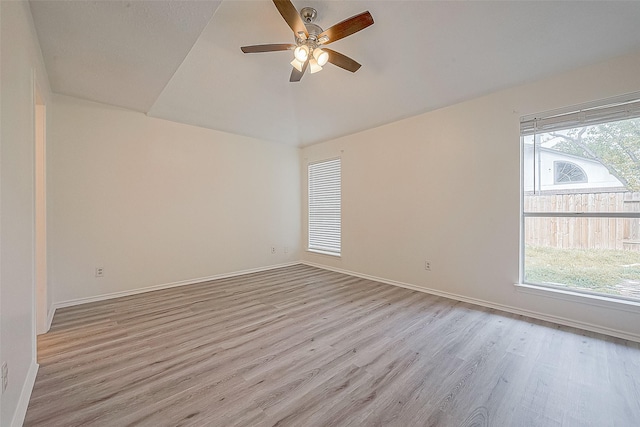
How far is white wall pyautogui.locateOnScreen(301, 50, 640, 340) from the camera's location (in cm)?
256

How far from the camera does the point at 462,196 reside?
3.31 metres

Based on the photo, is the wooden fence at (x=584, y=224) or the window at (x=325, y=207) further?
the window at (x=325, y=207)

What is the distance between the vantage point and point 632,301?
7.72 ft

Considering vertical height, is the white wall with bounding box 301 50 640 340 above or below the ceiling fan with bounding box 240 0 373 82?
below

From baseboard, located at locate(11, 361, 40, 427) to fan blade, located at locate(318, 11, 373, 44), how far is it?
313cm

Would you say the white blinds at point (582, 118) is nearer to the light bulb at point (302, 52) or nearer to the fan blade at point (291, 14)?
the light bulb at point (302, 52)

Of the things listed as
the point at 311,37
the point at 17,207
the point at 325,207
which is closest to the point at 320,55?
the point at 311,37

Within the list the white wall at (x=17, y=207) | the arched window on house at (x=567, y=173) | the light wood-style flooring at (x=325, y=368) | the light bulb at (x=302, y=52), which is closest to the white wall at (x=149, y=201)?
the light wood-style flooring at (x=325, y=368)

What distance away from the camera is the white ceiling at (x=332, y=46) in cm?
204

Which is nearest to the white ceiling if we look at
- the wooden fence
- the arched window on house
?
the arched window on house

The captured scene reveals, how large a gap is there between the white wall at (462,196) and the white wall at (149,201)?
1.94 metres

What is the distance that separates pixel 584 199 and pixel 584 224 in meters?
0.25

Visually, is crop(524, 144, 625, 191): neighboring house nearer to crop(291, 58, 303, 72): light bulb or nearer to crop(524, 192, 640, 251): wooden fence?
crop(524, 192, 640, 251): wooden fence

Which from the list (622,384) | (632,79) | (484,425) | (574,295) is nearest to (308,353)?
(484,425)
